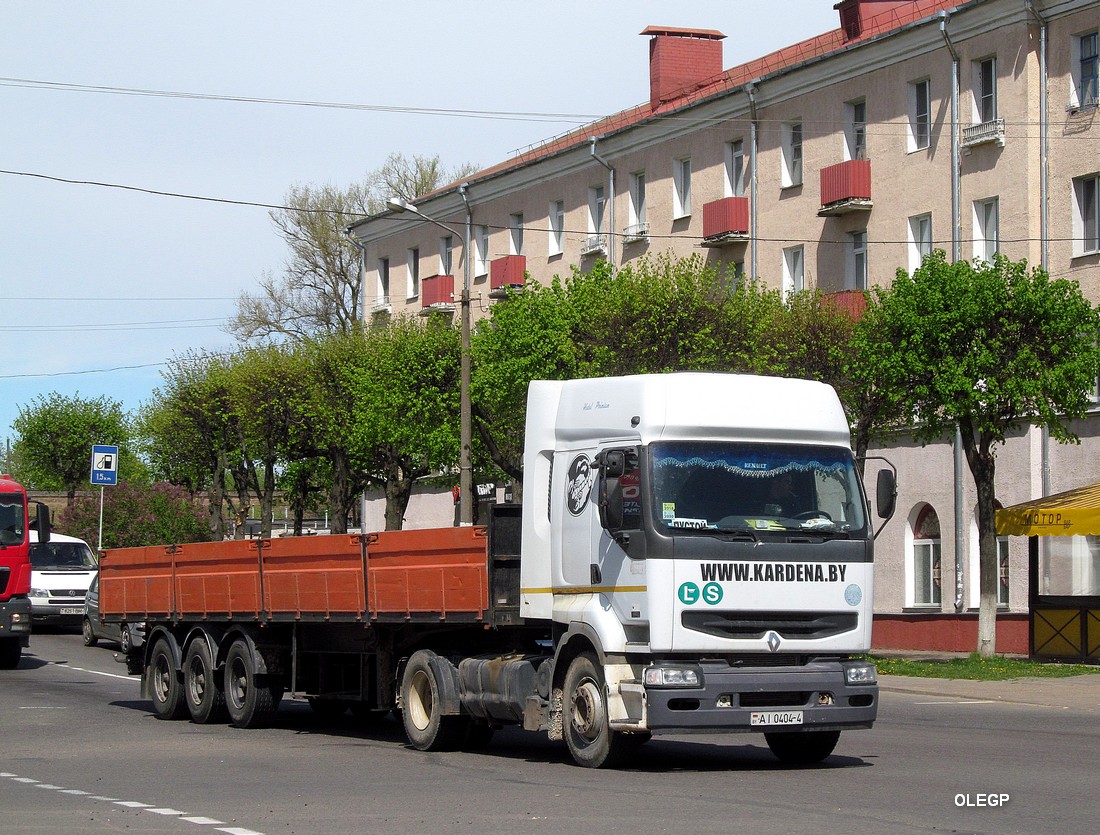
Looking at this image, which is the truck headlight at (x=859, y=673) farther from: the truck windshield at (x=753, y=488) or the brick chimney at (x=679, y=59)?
the brick chimney at (x=679, y=59)

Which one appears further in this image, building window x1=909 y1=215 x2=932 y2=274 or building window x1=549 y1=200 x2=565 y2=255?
building window x1=549 y1=200 x2=565 y2=255

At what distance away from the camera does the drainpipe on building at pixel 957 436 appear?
117 ft

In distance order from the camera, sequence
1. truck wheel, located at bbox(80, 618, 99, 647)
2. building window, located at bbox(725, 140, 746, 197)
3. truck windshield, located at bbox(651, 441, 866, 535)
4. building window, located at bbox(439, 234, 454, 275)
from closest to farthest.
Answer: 1. truck windshield, located at bbox(651, 441, 866, 535)
2. truck wheel, located at bbox(80, 618, 99, 647)
3. building window, located at bbox(725, 140, 746, 197)
4. building window, located at bbox(439, 234, 454, 275)

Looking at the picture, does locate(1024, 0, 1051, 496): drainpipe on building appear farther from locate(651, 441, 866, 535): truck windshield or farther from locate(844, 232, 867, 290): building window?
locate(651, 441, 866, 535): truck windshield

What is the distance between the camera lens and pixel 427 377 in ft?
135

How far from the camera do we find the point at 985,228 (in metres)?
35.8

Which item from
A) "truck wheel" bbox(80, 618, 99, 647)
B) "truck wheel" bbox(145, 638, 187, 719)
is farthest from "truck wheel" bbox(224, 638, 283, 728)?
"truck wheel" bbox(80, 618, 99, 647)

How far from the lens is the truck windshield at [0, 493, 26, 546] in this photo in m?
27.0

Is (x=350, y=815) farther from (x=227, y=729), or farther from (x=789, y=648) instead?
(x=227, y=729)

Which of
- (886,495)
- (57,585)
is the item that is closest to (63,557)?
(57,585)

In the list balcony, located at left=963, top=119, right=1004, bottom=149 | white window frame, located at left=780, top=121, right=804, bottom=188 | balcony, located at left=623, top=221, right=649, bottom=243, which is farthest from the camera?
balcony, located at left=623, top=221, right=649, bottom=243

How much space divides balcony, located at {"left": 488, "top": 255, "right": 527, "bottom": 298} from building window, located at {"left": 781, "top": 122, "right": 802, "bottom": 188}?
492 inches

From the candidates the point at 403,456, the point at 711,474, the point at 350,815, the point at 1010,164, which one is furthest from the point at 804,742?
the point at 403,456

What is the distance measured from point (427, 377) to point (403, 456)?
8.80 meters
